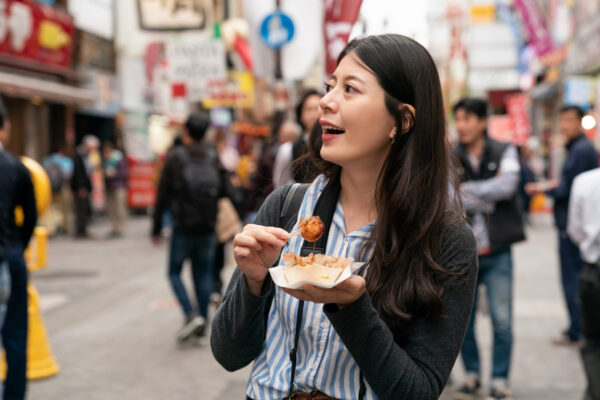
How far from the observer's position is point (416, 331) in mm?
1938

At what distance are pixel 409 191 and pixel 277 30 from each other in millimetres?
6623

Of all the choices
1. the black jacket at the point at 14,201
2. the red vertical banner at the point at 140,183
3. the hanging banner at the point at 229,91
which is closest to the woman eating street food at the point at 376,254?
the black jacket at the point at 14,201

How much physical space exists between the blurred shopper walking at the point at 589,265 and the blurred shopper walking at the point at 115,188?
43.7ft

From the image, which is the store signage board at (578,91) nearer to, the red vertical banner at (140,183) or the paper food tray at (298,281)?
the red vertical banner at (140,183)

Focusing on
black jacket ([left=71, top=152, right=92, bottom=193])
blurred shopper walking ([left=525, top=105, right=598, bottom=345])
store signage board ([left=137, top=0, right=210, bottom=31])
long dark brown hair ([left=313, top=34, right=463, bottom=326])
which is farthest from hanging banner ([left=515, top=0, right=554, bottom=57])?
long dark brown hair ([left=313, top=34, right=463, bottom=326])

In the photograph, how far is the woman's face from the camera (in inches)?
77.2

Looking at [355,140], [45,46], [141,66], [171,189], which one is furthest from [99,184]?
[355,140]

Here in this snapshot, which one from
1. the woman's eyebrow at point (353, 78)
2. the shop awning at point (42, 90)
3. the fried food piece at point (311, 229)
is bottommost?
the fried food piece at point (311, 229)

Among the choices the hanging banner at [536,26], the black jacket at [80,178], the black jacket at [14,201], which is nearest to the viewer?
the black jacket at [14,201]

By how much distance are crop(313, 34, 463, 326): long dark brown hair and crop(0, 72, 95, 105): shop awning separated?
14.9 m

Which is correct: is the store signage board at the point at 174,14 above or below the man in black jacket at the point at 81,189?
above

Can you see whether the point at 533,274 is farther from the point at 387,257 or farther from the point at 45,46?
the point at 45,46

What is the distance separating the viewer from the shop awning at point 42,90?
51.6 ft

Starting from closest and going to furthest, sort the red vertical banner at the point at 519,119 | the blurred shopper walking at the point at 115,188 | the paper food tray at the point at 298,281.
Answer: the paper food tray at the point at 298,281, the blurred shopper walking at the point at 115,188, the red vertical banner at the point at 519,119
